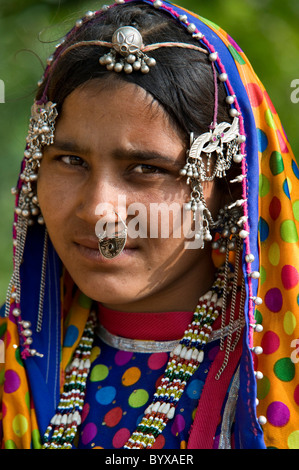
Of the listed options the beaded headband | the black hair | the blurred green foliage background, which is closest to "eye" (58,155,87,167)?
the black hair

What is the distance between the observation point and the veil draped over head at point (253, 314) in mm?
1772

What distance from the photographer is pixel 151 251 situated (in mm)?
1930

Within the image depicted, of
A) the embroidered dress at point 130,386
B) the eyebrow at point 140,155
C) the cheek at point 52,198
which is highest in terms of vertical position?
the eyebrow at point 140,155

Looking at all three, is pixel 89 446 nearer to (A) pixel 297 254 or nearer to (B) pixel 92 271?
(B) pixel 92 271

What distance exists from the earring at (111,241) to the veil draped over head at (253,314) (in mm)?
349

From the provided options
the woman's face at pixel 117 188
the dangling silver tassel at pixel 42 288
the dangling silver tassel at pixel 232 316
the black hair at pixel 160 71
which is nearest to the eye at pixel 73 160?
the woman's face at pixel 117 188

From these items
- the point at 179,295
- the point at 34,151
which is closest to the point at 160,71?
the point at 34,151

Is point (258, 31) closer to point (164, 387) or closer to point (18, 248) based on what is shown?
point (18, 248)

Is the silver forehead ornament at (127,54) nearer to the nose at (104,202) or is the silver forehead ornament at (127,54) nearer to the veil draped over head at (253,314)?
the veil draped over head at (253,314)

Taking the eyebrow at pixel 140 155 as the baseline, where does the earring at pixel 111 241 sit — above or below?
below

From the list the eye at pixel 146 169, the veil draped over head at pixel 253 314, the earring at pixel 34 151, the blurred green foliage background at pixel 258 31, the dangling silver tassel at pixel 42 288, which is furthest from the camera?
the blurred green foliage background at pixel 258 31

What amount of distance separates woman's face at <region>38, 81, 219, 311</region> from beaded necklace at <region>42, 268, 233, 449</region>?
131 mm

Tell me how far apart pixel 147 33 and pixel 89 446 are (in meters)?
1.24

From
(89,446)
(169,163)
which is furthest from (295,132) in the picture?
(89,446)
